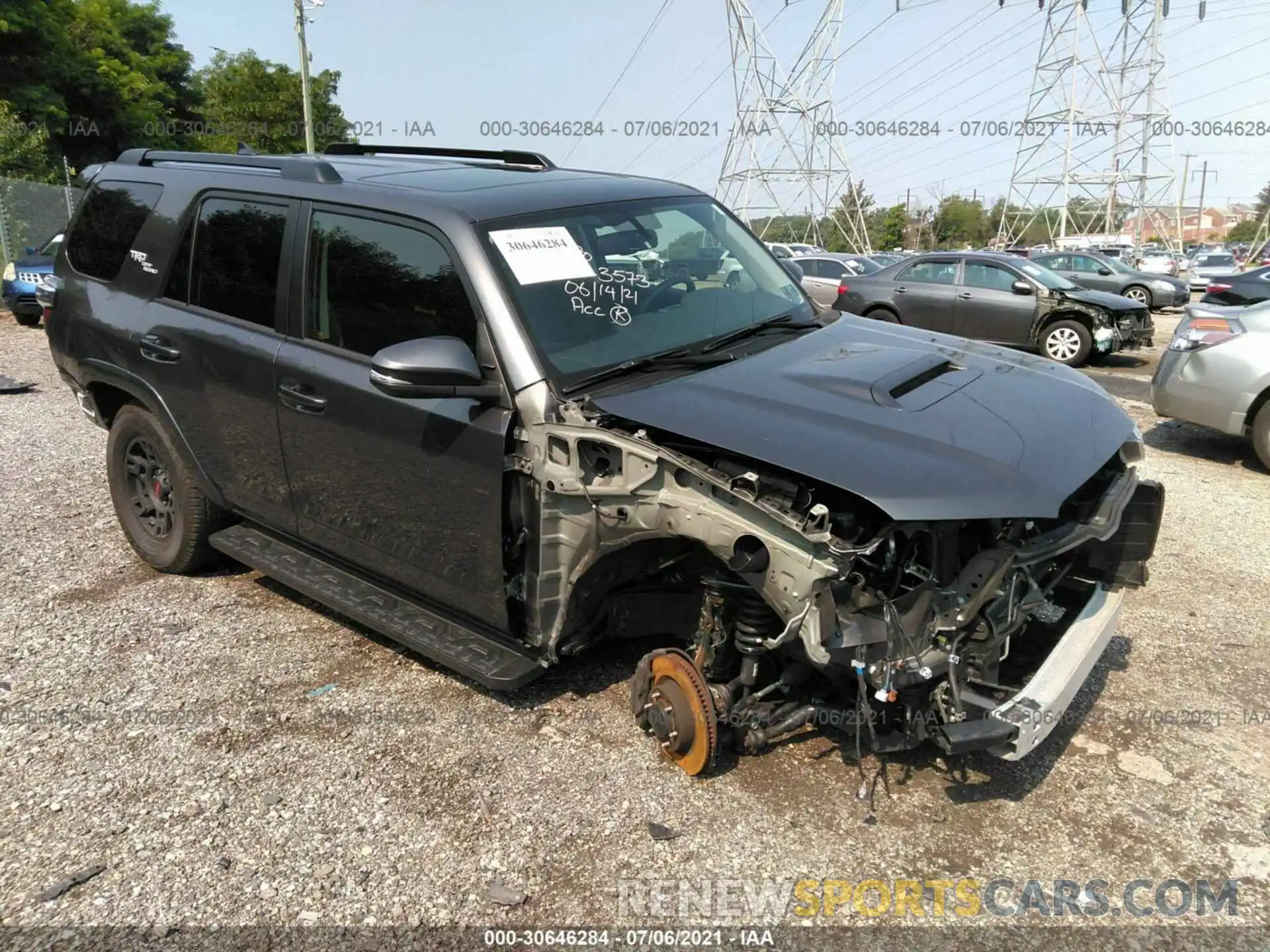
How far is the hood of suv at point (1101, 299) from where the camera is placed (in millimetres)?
12188

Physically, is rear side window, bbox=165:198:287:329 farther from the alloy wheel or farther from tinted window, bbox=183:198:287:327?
the alloy wheel

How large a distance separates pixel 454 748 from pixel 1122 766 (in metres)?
2.38

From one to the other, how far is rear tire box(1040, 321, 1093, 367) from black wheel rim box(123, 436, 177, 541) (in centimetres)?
1122

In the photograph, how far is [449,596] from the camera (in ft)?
11.1

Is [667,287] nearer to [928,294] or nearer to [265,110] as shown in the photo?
[928,294]

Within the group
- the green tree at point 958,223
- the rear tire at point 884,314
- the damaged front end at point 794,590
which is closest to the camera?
the damaged front end at point 794,590

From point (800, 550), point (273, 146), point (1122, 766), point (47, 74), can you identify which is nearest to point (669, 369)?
point (800, 550)

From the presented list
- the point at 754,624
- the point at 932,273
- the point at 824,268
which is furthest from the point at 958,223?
the point at 754,624

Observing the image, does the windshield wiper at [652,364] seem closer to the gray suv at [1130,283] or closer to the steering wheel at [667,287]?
the steering wheel at [667,287]

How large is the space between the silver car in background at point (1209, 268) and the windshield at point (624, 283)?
84.1ft

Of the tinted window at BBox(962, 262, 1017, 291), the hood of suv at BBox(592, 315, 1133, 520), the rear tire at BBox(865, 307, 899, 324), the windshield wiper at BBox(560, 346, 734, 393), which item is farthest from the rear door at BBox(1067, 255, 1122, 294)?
the windshield wiper at BBox(560, 346, 734, 393)

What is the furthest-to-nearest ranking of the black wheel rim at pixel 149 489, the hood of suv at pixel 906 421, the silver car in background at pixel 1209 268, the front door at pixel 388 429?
the silver car in background at pixel 1209 268 → the black wheel rim at pixel 149 489 → the front door at pixel 388 429 → the hood of suv at pixel 906 421

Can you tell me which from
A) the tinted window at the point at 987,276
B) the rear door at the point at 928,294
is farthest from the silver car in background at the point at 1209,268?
the rear door at the point at 928,294

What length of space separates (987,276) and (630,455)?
38.4 feet
